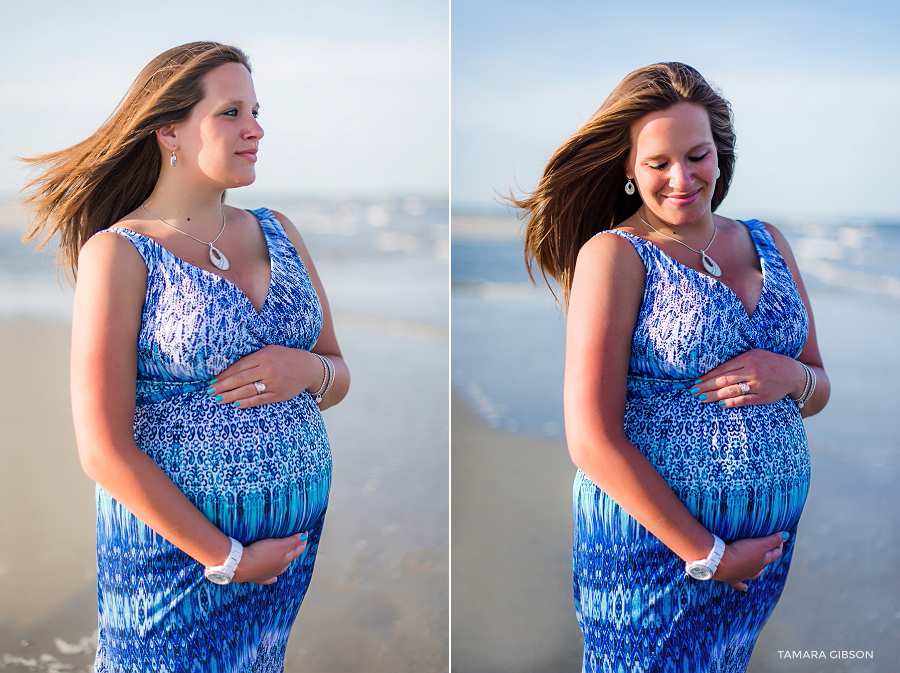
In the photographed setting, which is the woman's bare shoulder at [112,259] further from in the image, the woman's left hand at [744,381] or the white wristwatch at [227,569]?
the woman's left hand at [744,381]

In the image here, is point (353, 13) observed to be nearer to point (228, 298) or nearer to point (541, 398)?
point (541, 398)

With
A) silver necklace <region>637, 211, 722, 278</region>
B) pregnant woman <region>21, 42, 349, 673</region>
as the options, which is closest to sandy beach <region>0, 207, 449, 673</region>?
pregnant woman <region>21, 42, 349, 673</region>

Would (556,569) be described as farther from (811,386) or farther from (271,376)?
(271,376)

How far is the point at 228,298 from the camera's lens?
1.44 m

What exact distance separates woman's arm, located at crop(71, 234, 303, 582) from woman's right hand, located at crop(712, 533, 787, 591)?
3.12 ft

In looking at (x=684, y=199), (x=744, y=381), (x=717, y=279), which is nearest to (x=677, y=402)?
(x=744, y=381)

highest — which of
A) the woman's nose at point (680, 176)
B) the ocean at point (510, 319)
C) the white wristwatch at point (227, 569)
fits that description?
the woman's nose at point (680, 176)

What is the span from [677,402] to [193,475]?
94 cm

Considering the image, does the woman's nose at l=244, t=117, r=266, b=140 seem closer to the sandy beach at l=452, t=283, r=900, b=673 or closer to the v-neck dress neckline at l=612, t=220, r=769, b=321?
the v-neck dress neckline at l=612, t=220, r=769, b=321

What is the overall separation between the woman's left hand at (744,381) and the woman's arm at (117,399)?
97 centimetres

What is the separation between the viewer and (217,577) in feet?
4.62

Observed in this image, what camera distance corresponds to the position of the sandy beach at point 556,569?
2.78 metres

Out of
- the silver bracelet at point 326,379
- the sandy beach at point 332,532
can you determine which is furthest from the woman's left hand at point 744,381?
the sandy beach at point 332,532

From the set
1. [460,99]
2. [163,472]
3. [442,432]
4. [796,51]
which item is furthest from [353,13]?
[163,472]
